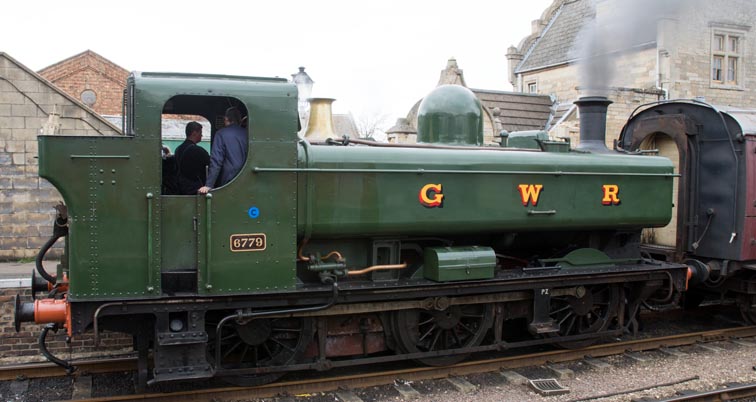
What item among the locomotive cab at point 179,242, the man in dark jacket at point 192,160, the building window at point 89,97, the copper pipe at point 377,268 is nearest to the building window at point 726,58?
the copper pipe at point 377,268

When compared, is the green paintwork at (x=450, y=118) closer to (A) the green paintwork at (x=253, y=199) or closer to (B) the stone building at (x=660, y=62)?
(A) the green paintwork at (x=253, y=199)

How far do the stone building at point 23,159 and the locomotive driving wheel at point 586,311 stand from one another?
8370 mm

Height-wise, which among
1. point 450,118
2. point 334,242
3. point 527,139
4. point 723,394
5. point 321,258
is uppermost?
point 450,118

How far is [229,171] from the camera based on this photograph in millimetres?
5578

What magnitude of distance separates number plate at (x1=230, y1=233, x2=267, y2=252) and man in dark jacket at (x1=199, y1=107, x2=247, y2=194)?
0.50m

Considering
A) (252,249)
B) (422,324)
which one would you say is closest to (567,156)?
(422,324)

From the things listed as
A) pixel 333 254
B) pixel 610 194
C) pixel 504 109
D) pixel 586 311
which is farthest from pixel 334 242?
pixel 504 109

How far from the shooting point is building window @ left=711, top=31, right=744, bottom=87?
20.9 m

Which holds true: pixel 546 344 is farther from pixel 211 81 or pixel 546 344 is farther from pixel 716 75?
pixel 716 75

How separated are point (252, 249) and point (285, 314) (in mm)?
687

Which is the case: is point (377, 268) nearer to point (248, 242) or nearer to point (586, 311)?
point (248, 242)

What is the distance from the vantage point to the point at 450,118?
7.62 meters

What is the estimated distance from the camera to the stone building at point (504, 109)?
18.9 metres

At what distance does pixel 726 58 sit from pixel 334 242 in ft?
64.1
